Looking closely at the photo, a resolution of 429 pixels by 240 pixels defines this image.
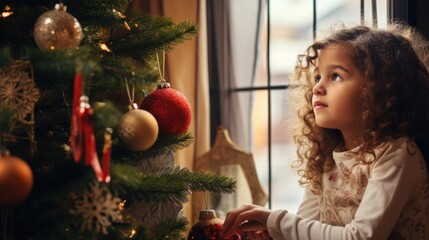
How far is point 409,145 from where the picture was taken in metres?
1.24

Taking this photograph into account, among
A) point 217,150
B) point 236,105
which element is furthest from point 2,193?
point 236,105

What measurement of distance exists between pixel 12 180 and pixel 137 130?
286mm

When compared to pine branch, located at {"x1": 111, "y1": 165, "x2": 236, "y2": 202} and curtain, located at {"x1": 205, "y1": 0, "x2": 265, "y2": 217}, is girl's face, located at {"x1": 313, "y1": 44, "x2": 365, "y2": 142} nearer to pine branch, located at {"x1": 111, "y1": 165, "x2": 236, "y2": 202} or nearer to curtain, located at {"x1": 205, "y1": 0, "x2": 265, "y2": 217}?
pine branch, located at {"x1": 111, "y1": 165, "x2": 236, "y2": 202}

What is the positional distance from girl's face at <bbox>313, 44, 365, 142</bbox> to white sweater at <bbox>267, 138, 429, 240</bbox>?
0.27 feet

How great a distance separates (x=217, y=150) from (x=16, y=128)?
111cm

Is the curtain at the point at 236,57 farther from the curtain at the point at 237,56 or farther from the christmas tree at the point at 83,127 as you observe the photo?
the christmas tree at the point at 83,127

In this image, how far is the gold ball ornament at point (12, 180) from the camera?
2.62 ft

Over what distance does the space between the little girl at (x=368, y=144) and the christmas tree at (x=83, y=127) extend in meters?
0.24

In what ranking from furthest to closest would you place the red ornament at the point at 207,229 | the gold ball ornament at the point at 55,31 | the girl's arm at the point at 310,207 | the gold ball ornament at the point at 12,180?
the girl's arm at the point at 310,207, the red ornament at the point at 207,229, the gold ball ornament at the point at 55,31, the gold ball ornament at the point at 12,180

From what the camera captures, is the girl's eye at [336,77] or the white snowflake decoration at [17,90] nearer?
the white snowflake decoration at [17,90]

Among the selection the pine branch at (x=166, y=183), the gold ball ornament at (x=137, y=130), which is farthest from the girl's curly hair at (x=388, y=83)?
the gold ball ornament at (x=137, y=130)

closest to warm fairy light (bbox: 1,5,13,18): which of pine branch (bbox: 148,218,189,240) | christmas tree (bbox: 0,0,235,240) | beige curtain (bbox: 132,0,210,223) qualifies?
christmas tree (bbox: 0,0,235,240)

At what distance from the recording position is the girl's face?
1.30 meters

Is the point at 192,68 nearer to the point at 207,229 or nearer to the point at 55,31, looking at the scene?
the point at 207,229
